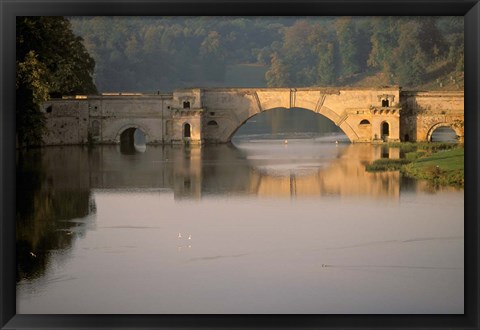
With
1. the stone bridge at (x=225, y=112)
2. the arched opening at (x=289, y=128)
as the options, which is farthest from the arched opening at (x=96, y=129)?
the arched opening at (x=289, y=128)

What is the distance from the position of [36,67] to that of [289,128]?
40.0 metres

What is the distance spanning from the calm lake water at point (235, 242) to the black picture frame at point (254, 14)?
6.76 ft

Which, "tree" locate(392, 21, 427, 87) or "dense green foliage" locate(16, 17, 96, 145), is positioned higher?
"tree" locate(392, 21, 427, 87)

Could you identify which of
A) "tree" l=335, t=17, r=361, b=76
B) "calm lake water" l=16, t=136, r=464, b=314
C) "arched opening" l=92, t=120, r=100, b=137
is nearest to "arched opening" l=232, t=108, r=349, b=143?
"tree" l=335, t=17, r=361, b=76

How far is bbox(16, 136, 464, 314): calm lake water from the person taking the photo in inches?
522

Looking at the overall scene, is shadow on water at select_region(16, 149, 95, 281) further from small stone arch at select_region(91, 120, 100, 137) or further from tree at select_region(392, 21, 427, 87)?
tree at select_region(392, 21, 427, 87)

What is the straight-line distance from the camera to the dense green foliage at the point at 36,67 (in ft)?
91.4

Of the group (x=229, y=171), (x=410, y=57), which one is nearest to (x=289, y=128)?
(x=410, y=57)

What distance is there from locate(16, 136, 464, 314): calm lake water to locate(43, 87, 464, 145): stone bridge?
14108mm

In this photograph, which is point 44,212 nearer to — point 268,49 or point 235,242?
point 235,242

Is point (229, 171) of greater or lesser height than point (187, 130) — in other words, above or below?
below

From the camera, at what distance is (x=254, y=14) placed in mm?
10516

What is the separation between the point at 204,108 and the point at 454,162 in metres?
18.9

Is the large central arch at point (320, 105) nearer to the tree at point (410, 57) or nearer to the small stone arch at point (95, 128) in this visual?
the small stone arch at point (95, 128)
